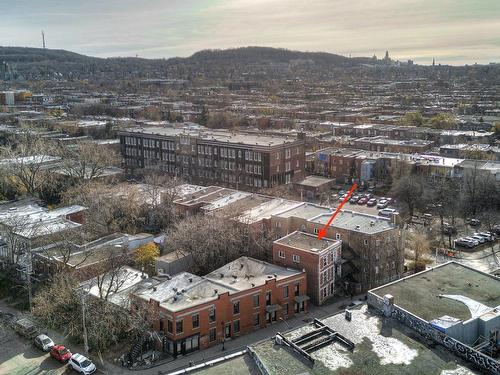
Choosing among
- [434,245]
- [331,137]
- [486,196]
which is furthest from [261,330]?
[331,137]

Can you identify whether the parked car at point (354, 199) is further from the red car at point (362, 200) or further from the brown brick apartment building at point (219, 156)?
the brown brick apartment building at point (219, 156)

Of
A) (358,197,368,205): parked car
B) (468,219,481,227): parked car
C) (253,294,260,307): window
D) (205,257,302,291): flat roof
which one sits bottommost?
(468,219,481,227): parked car

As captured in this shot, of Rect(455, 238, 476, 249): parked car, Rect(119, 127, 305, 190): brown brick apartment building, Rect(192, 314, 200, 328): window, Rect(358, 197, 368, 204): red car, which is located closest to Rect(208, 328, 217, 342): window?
Rect(192, 314, 200, 328): window

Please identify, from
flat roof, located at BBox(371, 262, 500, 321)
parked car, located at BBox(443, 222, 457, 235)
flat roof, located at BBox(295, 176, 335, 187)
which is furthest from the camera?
flat roof, located at BBox(295, 176, 335, 187)

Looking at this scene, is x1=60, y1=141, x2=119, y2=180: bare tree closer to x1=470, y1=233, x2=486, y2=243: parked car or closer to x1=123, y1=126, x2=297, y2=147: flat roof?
x1=123, y1=126, x2=297, y2=147: flat roof

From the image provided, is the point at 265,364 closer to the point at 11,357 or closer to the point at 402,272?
the point at 11,357

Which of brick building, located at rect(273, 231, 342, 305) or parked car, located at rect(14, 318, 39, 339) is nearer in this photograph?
parked car, located at rect(14, 318, 39, 339)
